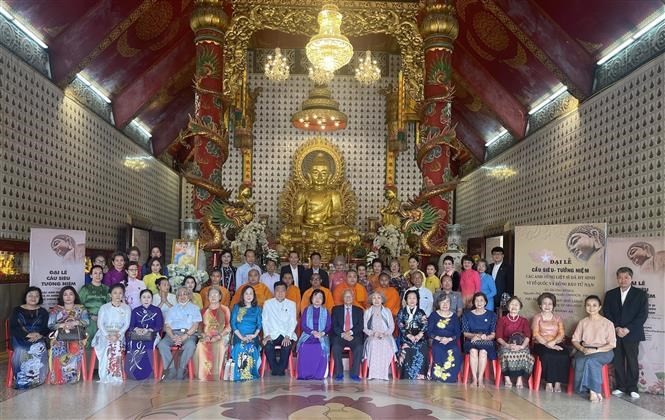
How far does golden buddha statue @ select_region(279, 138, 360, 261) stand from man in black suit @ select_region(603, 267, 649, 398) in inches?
278

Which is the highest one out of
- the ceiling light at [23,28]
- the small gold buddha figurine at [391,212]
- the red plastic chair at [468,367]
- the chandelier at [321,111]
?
Result: the ceiling light at [23,28]

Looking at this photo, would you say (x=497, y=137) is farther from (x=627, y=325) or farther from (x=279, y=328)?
(x=279, y=328)

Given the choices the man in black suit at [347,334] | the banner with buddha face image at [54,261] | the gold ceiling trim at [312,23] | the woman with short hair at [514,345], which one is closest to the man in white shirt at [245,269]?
the man in black suit at [347,334]

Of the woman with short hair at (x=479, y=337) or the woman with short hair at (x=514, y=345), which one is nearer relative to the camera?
the woman with short hair at (x=514, y=345)

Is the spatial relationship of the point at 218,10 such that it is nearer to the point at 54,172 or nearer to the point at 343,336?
the point at 54,172

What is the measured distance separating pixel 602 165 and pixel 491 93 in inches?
165

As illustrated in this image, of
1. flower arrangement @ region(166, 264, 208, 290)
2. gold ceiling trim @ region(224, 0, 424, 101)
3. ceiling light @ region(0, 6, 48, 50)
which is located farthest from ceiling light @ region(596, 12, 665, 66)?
ceiling light @ region(0, 6, 48, 50)

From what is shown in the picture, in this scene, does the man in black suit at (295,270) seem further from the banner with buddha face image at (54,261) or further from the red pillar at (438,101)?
the banner with buddha face image at (54,261)

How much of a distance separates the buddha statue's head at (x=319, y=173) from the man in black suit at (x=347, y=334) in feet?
23.5

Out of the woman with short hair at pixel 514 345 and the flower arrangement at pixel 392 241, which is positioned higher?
the flower arrangement at pixel 392 241

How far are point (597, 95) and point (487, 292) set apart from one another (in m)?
4.11

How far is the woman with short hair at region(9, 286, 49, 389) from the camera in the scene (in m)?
6.30

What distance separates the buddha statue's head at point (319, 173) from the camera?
14.2 meters

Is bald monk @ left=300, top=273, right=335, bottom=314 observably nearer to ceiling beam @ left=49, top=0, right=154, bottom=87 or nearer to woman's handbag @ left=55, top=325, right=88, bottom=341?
woman's handbag @ left=55, top=325, right=88, bottom=341
